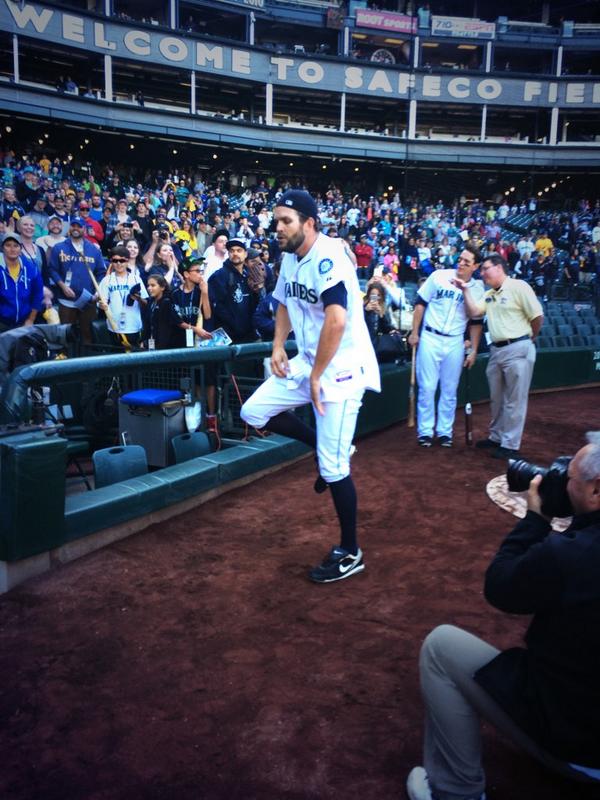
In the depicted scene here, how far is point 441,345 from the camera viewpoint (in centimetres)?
643

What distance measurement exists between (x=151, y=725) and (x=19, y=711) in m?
0.50

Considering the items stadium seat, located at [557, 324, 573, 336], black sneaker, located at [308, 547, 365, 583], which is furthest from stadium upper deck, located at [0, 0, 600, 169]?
black sneaker, located at [308, 547, 365, 583]

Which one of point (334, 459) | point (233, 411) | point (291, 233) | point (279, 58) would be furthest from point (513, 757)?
point (279, 58)

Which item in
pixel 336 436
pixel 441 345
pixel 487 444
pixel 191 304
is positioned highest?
pixel 191 304

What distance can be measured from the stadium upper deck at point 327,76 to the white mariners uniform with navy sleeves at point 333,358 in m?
28.2

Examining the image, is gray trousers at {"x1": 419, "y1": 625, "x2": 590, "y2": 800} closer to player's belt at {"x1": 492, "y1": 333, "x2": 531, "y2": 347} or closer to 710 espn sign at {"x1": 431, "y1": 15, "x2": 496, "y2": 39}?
player's belt at {"x1": 492, "y1": 333, "x2": 531, "y2": 347}

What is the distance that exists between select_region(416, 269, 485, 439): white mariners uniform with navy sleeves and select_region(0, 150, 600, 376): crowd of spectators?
109 cm

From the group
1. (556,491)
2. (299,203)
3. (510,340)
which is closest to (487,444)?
(510,340)

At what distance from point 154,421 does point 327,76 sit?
118 ft

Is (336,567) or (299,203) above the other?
(299,203)

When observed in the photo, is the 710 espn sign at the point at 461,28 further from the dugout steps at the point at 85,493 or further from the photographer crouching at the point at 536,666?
the photographer crouching at the point at 536,666

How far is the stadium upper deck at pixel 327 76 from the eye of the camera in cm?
3030

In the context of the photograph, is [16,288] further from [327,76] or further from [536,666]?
[327,76]

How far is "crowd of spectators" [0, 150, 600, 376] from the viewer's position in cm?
652
